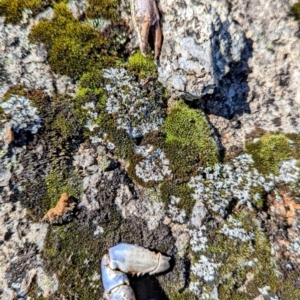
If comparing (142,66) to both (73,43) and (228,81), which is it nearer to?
(73,43)

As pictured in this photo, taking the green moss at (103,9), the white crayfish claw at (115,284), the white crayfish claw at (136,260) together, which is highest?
the green moss at (103,9)

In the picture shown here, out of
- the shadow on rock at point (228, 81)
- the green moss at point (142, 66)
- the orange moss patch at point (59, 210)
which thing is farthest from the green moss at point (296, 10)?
the orange moss patch at point (59, 210)

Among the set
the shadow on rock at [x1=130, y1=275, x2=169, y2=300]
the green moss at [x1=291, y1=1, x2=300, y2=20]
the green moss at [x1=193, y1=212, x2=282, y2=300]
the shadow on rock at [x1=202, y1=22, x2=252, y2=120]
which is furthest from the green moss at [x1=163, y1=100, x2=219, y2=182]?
the green moss at [x1=291, y1=1, x2=300, y2=20]

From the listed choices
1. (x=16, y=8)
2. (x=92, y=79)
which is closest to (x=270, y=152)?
(x=92, y=79)

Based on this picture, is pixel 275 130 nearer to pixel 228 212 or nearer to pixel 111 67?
pixel 228 212

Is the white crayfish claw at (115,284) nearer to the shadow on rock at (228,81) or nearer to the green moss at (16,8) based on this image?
the shadow on rock at (228,81)

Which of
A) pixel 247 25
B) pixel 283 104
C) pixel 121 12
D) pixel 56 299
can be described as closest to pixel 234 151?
pixel 283 104
